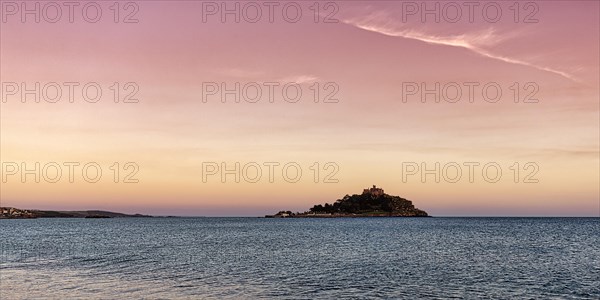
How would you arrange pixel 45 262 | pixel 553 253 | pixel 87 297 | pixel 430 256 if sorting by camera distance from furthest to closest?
pixel 553 253, pixel 430 256, pixel 45 262, pixel 87 297

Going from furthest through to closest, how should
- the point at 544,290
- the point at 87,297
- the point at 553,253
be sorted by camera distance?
1. the point at 553,253
2. the point at 544,290
3. the point at 87,297

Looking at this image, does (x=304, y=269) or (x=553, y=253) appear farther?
(x=553, y=253)

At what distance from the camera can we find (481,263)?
254 ft

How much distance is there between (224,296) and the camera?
47.3m

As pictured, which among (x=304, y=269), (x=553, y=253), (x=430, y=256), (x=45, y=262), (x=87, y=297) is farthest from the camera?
(x=553, y=253)

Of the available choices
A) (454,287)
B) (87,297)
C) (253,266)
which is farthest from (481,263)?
(87,297)

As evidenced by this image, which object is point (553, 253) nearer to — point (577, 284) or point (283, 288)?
point (577, 284)

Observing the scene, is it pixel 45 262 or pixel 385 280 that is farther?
pixel 45 262

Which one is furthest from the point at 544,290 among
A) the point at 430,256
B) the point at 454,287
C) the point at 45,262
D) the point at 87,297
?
the point at 45,262

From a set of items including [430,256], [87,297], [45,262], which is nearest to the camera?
[87,297]

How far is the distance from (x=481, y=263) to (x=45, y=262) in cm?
6934

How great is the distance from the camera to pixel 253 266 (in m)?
72.7

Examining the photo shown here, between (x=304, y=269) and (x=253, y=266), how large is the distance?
8659 mm

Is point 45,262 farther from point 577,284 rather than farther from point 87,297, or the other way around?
point 577,284
